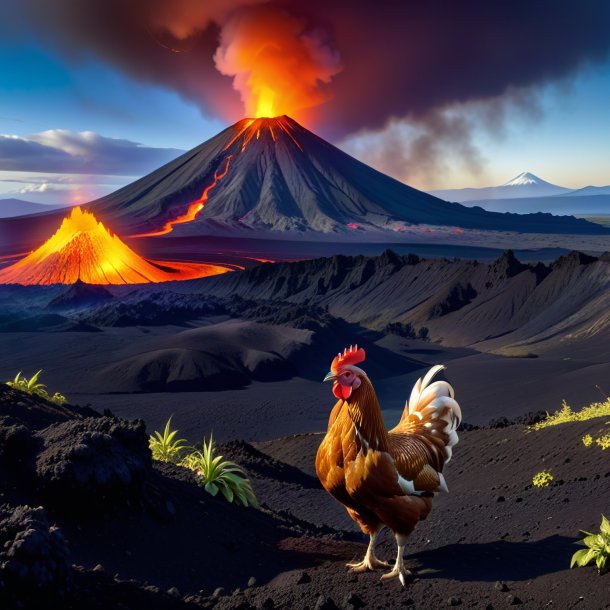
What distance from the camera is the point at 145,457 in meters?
7.98

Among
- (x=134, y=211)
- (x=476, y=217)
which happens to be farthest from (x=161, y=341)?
(x=476, y=217)

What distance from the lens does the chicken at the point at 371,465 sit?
5.98 m

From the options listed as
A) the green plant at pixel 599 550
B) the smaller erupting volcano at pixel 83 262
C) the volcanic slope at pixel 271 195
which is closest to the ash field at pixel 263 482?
the green plant at pixel 599 550

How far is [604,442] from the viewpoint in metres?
10.2

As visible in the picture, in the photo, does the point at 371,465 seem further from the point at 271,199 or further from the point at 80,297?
the point at 271,199

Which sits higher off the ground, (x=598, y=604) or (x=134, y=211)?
(x=134, y=211)

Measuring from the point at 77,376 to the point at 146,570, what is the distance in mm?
30994

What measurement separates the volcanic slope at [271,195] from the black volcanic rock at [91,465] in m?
128

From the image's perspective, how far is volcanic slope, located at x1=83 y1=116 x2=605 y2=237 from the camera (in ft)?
470

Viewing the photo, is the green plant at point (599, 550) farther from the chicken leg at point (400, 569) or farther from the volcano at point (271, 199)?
the volcano at point (271, 199)

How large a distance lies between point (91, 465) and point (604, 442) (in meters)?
7.46

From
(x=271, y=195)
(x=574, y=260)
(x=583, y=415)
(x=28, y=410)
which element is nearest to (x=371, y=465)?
(x=28, y=410)

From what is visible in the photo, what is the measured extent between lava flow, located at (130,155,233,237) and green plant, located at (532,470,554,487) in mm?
125211

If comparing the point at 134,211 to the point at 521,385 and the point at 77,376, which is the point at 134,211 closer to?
the point at 77,376
